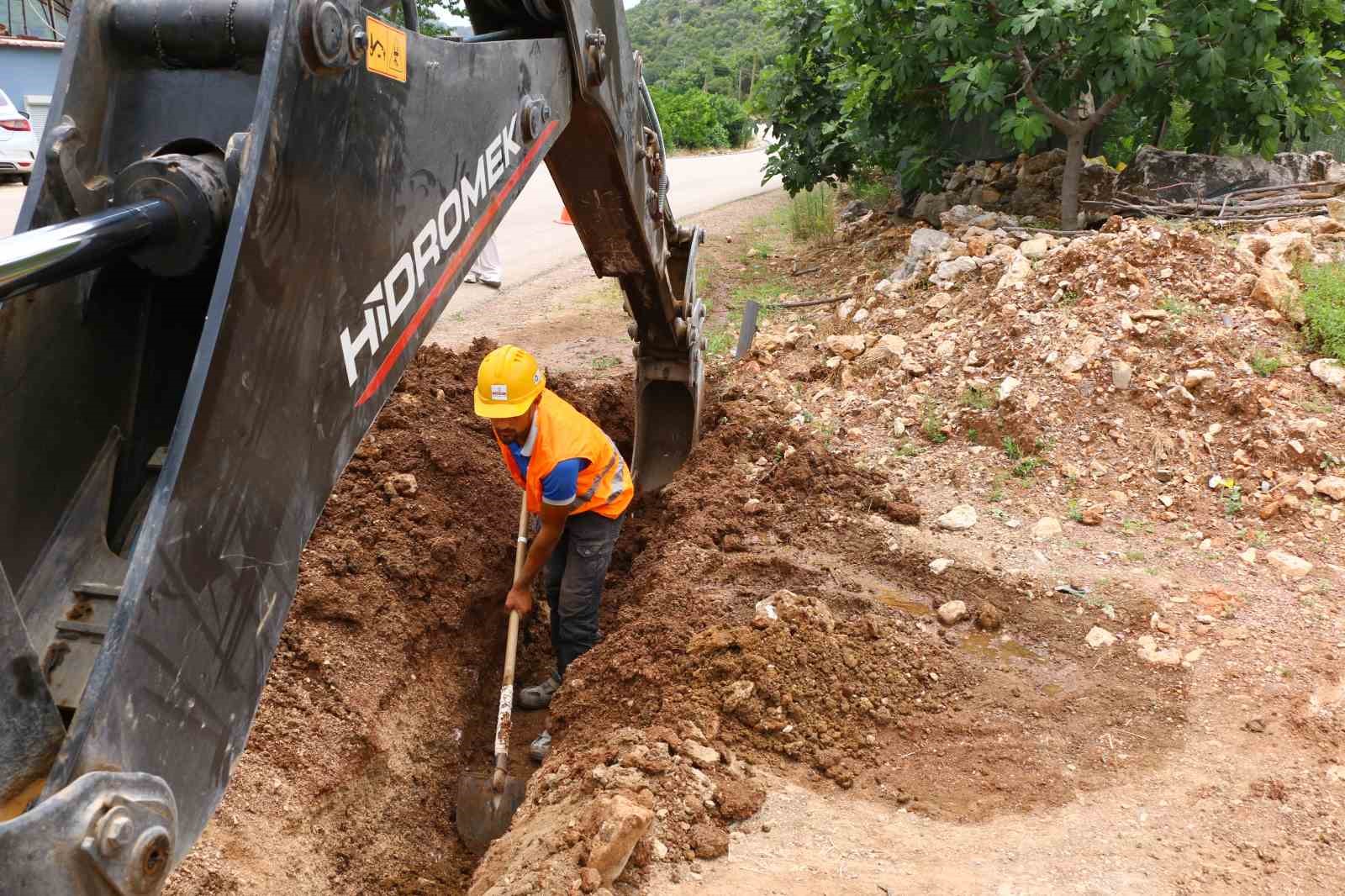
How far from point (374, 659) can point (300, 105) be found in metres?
3.52

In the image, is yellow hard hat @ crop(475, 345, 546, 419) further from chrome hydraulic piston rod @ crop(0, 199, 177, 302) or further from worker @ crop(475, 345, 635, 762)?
chrome hydraulic piston rod @ crop(0, 199, 177, 302)

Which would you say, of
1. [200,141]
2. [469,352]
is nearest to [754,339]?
[469,352]

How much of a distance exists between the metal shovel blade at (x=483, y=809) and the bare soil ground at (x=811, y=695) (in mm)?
126

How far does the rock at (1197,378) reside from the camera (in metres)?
6.15

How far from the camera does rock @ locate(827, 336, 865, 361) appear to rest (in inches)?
296

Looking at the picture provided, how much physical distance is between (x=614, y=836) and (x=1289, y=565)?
358 centimetres

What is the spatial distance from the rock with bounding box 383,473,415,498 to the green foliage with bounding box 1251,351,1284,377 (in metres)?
4.90

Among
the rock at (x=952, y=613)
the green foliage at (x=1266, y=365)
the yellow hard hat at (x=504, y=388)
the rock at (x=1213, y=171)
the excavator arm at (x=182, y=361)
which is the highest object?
the excavator arm at (x=182, y=361)

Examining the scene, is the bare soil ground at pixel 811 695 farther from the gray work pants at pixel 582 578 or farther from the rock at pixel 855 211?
the rock at pixel 855 211

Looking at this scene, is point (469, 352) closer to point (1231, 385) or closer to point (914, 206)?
point (1231, 385)

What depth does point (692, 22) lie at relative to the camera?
84938mm

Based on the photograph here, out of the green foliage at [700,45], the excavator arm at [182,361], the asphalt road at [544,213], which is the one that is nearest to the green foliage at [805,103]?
the asphalt road at [544,213]

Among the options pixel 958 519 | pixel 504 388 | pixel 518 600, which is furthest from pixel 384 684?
pixel 958 519

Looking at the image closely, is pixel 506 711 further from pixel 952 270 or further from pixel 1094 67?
pixel 1094 67
